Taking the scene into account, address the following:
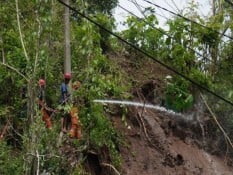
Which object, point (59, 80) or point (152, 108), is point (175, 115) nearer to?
point (152, 108)

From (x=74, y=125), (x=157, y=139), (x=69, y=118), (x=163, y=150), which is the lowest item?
(x=163, y=150)

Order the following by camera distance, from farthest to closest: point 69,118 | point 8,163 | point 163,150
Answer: point 163,150 < point 69,118 < point 8,163

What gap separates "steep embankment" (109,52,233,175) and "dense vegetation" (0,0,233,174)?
0.36 meters

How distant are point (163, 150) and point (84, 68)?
137 inches

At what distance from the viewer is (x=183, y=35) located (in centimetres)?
1349

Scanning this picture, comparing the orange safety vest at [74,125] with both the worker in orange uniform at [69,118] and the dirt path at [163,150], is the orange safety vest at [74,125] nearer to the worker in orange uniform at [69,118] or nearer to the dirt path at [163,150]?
the worker in orange uniform at [69,118]

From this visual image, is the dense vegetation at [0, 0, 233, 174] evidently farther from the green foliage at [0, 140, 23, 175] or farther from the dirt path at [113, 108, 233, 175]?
the dirt path at [113, 108, 233, 175]

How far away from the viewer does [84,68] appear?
9.32 meters

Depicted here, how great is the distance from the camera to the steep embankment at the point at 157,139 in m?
11.5

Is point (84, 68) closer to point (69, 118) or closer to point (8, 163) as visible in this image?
point (69, 118)

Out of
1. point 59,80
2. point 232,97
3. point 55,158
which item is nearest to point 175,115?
point 232,97

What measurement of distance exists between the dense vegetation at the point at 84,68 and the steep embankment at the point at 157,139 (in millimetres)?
357

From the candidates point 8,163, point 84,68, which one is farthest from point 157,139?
point 8,163

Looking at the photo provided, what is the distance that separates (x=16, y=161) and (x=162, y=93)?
18.6 ft
